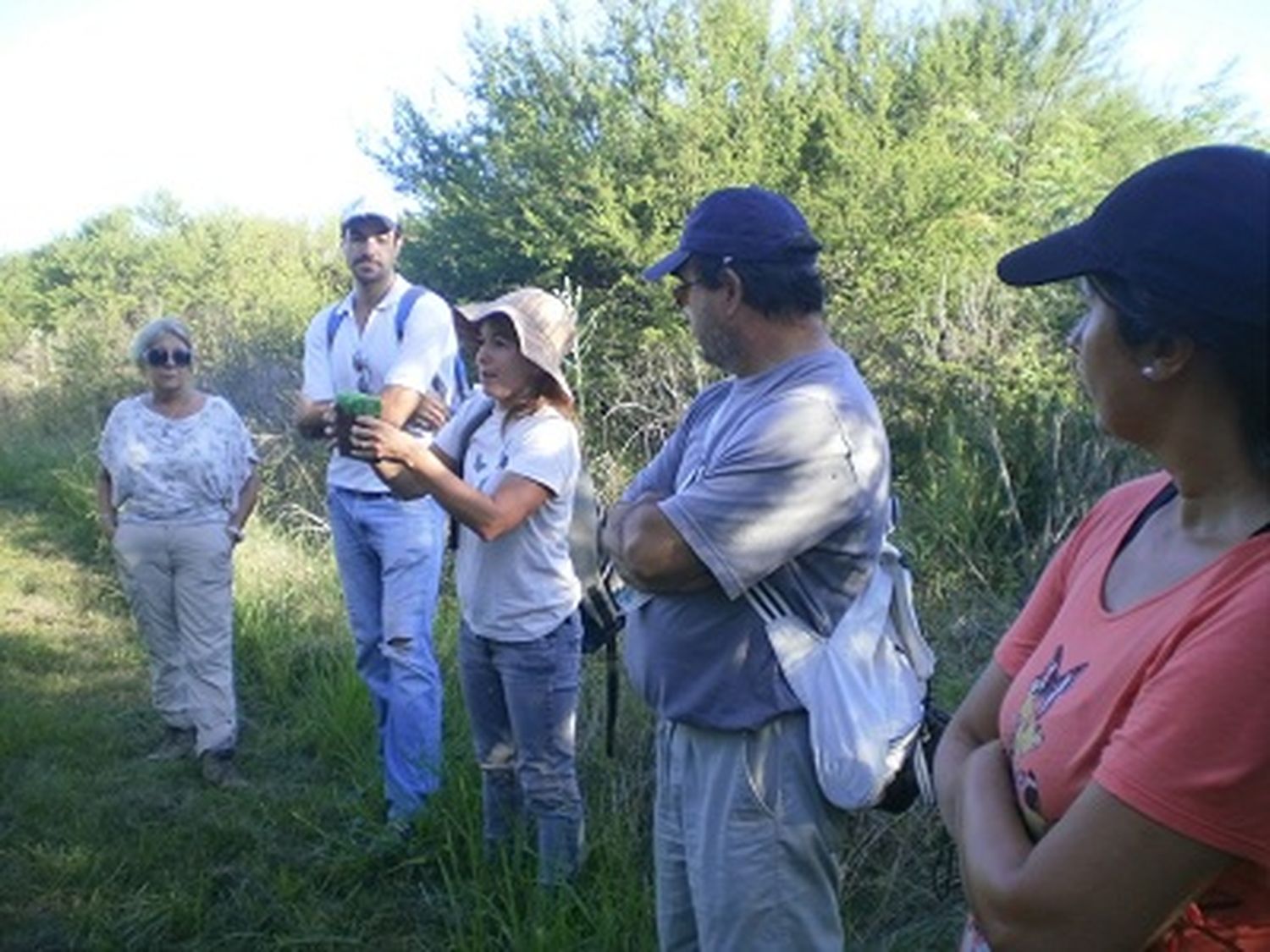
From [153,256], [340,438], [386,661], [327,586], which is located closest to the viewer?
[340,438]

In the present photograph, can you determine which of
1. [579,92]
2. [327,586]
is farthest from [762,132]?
[327,586]

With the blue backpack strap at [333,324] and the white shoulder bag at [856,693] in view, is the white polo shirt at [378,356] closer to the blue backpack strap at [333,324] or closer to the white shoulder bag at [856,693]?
the blue backpack strap at [333,324]

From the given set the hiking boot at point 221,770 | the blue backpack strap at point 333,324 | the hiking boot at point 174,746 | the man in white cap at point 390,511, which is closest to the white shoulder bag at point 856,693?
the man in white cap at point 390,511

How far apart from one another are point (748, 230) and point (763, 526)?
0.60m

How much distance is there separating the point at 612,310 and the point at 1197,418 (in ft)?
31.7

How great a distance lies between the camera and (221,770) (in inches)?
189

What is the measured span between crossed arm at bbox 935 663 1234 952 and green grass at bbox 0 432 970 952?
141 centimetres

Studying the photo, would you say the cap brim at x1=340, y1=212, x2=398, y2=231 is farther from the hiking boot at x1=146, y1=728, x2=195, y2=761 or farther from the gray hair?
the hiking boot at x1=146, y1=728, x2=195, y2=761

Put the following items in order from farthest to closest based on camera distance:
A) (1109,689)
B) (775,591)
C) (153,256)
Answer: (153,256) < (775,591) < (1109,689)

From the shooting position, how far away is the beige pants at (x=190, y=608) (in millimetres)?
4891

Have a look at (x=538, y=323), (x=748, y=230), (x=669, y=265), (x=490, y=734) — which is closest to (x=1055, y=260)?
(x=748, y=230)

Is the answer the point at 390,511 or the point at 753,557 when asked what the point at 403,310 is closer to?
the point at 390,511

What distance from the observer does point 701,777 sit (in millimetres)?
2201

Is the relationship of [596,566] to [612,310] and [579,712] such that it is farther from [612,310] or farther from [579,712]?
[612,310]
